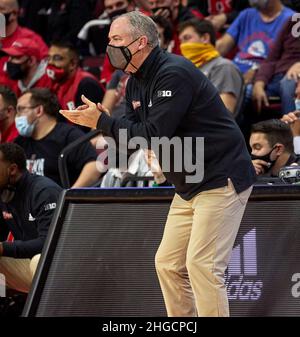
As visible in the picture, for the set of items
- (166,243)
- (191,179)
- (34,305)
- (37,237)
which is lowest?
(37,237)

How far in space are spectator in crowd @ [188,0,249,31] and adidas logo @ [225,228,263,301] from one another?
14.8ft

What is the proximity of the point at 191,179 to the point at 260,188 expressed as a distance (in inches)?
23.6

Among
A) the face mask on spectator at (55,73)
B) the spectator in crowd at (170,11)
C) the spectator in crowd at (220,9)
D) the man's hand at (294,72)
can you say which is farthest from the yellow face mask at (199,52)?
the spectator in crowd at (220,9)

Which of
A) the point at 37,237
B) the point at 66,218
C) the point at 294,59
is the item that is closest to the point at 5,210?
the point at 37,237

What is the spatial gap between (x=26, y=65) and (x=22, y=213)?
8.64ft

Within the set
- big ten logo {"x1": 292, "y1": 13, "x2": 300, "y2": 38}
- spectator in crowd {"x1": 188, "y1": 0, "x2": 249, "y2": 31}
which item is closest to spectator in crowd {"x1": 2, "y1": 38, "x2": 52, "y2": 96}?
spectator in crowd {"x1": 188, "y1": 0, "x2": 249, "y2": 31}

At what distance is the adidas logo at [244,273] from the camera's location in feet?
17.1

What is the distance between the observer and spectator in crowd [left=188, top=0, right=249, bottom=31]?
373 inches

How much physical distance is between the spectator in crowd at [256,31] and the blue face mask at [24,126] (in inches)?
72.6

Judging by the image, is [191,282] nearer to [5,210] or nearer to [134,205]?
[134,205]

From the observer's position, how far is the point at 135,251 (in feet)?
17.4

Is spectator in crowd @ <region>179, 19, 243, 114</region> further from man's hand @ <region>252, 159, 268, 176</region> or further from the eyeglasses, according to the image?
man's hand @ <region>252, 159, 268, 176</region>

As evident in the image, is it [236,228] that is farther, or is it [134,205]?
[134,205]
